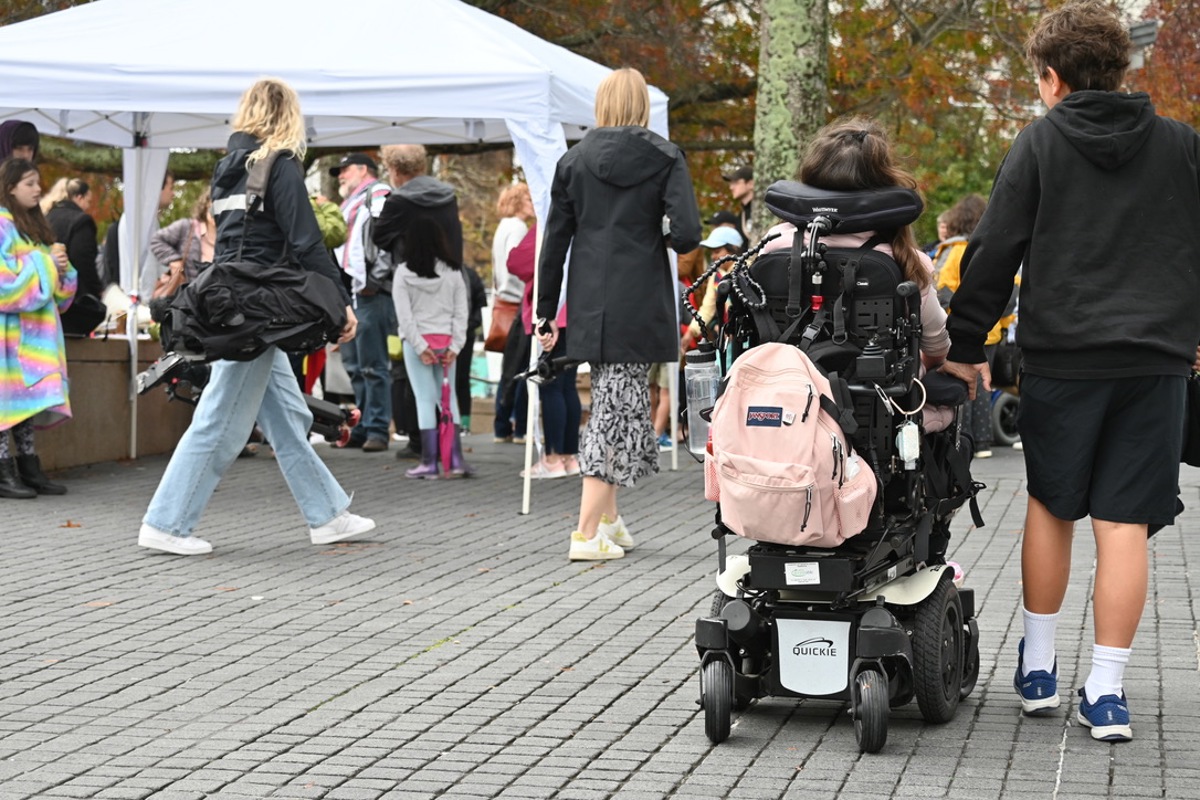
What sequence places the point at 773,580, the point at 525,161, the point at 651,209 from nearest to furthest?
the point at 773,580 < the point at 651,209 < the point at 525,161

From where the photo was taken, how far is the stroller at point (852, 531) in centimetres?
479

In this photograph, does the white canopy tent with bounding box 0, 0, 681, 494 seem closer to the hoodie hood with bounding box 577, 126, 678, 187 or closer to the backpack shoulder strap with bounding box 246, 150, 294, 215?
the hoodie hood with bounding box 577, 126, 678, 187

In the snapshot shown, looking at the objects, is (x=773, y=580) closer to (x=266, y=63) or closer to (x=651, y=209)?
(x=651, y=209)

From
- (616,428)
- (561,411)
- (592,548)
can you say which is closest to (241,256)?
(616,428)

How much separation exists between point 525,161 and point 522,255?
89.1 inches

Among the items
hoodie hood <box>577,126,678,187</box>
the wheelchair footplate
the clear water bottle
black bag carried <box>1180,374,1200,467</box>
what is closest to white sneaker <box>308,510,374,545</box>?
hoodie hood <box>577,126,678,187</box>

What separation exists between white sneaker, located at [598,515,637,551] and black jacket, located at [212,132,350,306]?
1616 mm

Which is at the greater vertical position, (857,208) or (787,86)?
(787,86)

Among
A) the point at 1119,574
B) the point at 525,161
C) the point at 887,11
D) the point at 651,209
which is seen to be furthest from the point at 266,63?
the point at 887,11

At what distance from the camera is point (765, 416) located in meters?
4.66

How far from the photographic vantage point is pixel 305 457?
8.41m

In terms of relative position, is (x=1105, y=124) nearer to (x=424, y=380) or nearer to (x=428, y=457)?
(x=424, y=380)

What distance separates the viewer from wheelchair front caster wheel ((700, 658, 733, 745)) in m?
Answer: 4.81

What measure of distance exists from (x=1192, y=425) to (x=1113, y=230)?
0.67 metres
